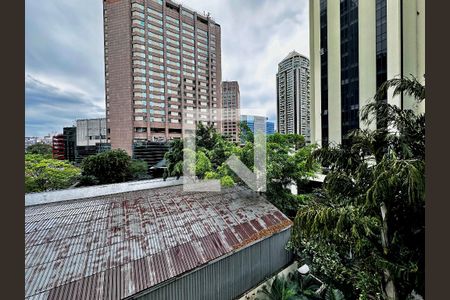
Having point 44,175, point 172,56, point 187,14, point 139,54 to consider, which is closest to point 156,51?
Result: point 172,56

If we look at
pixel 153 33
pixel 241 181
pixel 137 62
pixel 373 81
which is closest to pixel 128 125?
pixel 137 62

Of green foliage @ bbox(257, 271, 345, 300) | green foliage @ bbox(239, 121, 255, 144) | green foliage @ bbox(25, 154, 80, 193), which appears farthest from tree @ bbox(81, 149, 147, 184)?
green foliage @ bbox(257, 271, 345, 300)

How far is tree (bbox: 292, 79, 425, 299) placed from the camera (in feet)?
9.47

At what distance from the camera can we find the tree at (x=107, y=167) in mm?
15430

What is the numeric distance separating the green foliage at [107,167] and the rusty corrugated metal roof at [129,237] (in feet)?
35.4

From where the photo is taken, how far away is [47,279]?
10.5ft

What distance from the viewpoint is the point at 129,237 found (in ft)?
14.3

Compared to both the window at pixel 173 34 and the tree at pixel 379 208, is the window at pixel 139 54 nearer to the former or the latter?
the window at pixel 173 34

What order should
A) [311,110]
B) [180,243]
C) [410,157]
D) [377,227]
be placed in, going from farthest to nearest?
[311,110] → [180,243] → [377,227] → [410,157]

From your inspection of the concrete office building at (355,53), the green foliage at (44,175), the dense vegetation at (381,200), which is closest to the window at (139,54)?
the green foliage at (44,175)

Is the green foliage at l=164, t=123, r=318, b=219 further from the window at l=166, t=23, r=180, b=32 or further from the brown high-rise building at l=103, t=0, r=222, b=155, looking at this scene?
the window at l=166, t=23, r=180, b=32

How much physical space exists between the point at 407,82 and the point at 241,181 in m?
5.49

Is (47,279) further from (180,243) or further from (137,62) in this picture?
(137,62)

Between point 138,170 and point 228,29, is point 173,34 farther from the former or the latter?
point 228,29
